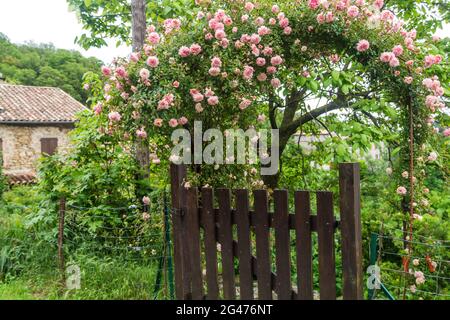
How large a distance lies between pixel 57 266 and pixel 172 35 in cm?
291

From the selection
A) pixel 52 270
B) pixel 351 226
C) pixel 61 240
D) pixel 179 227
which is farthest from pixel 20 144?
pixel 351 226

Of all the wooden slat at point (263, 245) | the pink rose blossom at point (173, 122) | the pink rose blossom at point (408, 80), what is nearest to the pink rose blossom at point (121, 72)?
the pink rose blossom at point (173, 122)

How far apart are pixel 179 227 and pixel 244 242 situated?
2.16 ft

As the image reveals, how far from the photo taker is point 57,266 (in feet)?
15.2

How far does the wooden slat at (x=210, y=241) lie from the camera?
3.32 metres

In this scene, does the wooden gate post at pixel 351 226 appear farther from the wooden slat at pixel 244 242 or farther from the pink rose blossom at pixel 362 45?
the pink rose blossom at pixel 362 45

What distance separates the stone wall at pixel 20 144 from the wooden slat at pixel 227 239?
17.0 metres

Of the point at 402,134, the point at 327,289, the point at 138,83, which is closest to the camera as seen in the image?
the point at 327,289

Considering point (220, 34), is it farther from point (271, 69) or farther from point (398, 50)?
point (398, 50)

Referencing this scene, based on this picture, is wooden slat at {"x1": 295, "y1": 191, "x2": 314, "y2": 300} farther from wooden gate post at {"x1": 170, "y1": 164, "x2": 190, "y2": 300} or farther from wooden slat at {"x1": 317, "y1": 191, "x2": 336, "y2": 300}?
wooden gate post at {"x1": 170, "y1": 164, "x2": 190, "y2": 300}

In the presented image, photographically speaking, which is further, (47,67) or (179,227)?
(47,67)

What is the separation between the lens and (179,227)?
3508 millimetres
